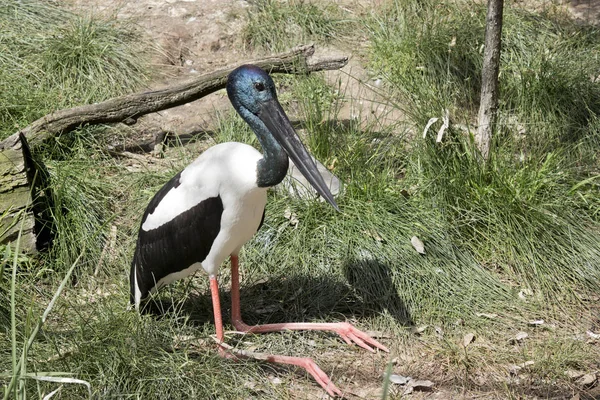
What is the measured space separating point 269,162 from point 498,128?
74.9 inches

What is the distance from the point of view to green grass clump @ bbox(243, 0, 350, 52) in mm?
6535

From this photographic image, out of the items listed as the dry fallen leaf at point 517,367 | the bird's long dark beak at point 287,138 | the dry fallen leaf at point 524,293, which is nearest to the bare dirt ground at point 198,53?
the dry fallen leaf at point 524,293

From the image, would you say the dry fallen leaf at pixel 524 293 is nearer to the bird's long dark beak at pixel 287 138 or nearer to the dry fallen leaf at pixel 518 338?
the dry fallen leaf at pixel 518 338

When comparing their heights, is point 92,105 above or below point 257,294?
above

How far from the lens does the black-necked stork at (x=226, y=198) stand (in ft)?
12.6

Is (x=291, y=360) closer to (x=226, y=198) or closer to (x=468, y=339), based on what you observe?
(x=226, y=198)

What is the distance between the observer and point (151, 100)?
212 inches

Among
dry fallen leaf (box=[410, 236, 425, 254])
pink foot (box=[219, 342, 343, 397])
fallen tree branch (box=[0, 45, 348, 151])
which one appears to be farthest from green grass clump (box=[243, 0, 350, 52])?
pink foot (box=[219, 342, 343, 397])

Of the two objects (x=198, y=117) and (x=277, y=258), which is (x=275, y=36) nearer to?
(x=198, y=117)

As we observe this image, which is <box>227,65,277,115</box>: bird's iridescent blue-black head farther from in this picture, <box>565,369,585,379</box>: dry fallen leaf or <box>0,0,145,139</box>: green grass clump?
<box>0,0,145,139</box>: green grass clump

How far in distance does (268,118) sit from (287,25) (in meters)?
2.86

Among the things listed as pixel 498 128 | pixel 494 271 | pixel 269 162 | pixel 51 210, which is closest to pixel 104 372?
pixel 269 162

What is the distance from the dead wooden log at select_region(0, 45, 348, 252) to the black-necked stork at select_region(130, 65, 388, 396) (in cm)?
78

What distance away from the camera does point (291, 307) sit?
4.57 m
